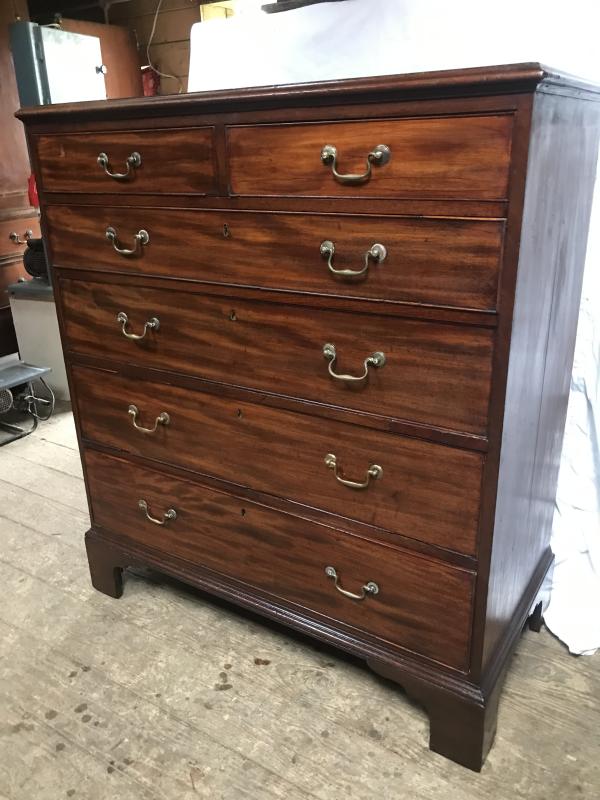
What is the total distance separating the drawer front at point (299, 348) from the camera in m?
1.02

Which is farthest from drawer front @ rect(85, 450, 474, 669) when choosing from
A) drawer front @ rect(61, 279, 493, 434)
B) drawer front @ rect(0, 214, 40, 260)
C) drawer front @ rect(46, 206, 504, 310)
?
drawer front @ rect(0, 214, 40, 260)

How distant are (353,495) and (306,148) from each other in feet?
1.85

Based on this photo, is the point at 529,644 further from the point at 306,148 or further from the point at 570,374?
the point at 306,148

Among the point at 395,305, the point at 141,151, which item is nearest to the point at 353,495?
the point at 395,305

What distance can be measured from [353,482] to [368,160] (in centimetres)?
52

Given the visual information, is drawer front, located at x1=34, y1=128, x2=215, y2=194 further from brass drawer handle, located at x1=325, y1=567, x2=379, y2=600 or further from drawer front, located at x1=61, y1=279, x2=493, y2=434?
brass drawer handle, located at x1=325, y1=567, x2=379, y2=600

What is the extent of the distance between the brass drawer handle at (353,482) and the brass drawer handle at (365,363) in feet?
0.48

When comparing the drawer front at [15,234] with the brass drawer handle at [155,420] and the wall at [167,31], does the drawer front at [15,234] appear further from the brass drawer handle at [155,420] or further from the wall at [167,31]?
the brass drawer handle at [155,420]

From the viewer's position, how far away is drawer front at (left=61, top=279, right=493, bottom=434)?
1021mm

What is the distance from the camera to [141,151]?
4.00 ft

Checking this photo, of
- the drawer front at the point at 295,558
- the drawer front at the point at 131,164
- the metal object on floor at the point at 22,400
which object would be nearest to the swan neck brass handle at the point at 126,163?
the drawer front at the point at 131,164

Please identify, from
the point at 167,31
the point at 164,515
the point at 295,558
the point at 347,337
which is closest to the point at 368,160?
the point at 347,337

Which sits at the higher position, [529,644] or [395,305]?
[395,305]

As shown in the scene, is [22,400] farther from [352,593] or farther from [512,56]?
[512,56]
